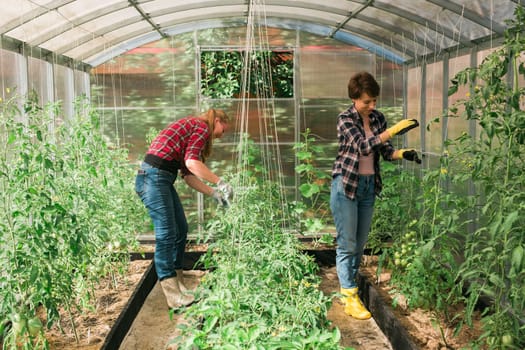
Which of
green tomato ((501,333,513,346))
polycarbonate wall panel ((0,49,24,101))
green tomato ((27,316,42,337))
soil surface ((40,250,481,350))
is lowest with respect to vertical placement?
soil surface ((40,250,481,350))

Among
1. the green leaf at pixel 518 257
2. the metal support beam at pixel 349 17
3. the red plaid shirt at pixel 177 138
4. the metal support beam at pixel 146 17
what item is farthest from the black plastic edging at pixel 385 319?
the metal support beam at pixel 146 17

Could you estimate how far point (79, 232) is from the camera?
2543 millimetres

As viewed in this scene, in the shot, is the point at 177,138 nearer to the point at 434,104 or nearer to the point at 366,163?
the point at 366,163

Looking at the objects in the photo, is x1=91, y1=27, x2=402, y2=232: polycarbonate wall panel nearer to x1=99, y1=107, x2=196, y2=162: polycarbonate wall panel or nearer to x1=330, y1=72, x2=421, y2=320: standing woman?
x1=99, y1=107, x2=196, y2=162: polycarbonate wall panel

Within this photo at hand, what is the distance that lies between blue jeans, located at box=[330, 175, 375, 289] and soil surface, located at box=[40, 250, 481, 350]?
33 cm

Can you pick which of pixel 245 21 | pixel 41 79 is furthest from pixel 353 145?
pixel 245 21

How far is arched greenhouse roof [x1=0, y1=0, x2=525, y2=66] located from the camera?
3756mm

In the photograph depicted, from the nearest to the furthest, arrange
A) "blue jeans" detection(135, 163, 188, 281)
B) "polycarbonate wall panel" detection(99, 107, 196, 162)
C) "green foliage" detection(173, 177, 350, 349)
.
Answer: "green foliage" detection(173, 177, 350, 349)
"blue jeans" detection(135, 163, 188, 281)
"polycarbonate wall panel" detection(99, 107, 196, 162)

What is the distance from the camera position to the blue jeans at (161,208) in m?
3.49

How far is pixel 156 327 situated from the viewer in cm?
364

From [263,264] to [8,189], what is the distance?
1243 mm

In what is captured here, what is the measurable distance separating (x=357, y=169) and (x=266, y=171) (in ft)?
6.95

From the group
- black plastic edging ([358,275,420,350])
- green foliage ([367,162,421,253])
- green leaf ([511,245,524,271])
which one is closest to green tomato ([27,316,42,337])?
black plastic edging ([358,275,420,350])

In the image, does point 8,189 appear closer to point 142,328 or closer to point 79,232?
point 79,232
